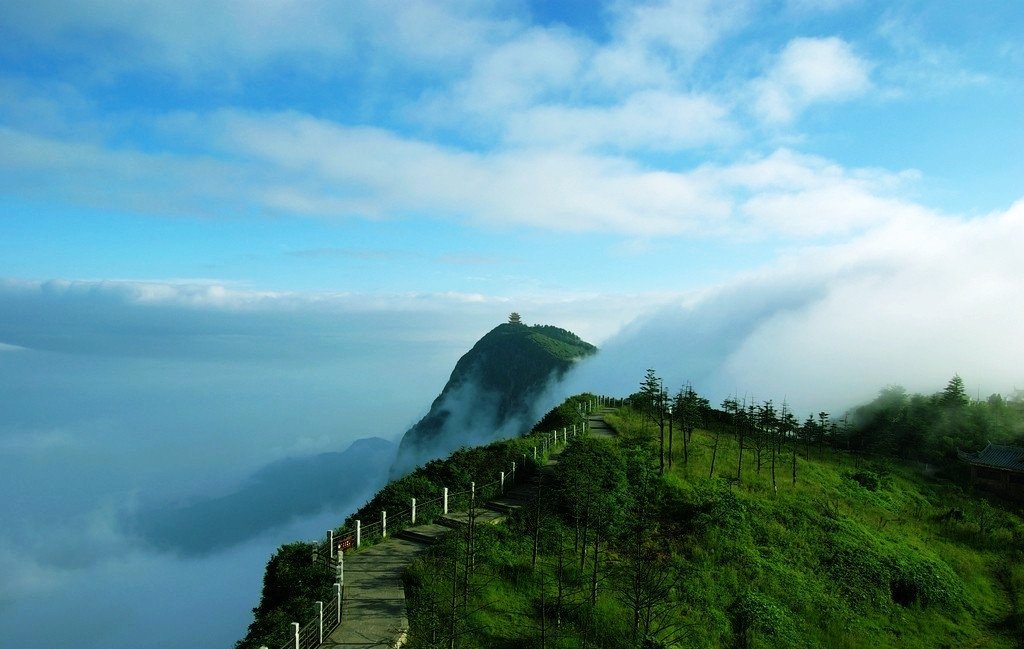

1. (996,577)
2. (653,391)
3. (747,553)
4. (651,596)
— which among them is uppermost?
(653,391)

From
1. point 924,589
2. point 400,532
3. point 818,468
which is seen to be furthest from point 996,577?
point 400,532

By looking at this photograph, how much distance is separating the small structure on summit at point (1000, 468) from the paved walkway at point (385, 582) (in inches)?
1811

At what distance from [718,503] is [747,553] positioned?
4021mm

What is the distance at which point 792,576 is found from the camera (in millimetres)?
25188

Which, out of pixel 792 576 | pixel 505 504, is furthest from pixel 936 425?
pixel 505 504

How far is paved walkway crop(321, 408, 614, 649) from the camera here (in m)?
16.5

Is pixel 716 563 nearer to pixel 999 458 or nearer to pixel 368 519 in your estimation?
pixel 368 519

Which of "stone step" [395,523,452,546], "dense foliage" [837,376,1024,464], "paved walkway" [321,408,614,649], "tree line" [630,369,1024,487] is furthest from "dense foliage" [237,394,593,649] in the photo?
"dense foliage" [837,376,1024,464]

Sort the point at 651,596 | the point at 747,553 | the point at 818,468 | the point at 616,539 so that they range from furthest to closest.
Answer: the point at 818,468 → the point at 747,553 → the point at 616,539 → the point at 651,596

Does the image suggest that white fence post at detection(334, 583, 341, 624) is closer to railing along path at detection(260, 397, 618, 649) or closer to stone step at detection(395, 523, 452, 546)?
railing along path at detection(260, 397, 618, 649)

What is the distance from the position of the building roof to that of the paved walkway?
46.2 m

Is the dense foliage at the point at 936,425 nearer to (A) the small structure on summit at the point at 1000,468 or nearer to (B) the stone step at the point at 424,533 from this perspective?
(A) the small structure on summit at the point at 1000,468

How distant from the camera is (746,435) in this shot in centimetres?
5312

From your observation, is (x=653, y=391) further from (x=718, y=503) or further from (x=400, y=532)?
(x=400, y=532)
